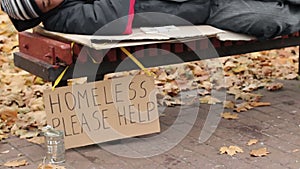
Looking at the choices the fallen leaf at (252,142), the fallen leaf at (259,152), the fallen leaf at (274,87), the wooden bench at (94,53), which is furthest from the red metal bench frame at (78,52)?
the fallen leaf at (274,87)

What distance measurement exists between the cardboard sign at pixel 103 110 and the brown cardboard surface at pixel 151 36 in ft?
0.87

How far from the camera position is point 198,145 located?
11.0 ft

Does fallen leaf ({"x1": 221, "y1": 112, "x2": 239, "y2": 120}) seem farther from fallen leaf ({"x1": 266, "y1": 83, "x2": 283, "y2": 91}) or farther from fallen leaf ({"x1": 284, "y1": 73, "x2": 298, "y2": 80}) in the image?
fallen leaf ({"x1": 284, "y1": 73, "x2": 298, "y2": 80})

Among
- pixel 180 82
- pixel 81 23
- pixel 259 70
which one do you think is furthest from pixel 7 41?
pixel 81 23

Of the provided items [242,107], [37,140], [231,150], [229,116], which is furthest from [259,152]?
[37,140]

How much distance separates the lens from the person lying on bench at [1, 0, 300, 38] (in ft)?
10.4

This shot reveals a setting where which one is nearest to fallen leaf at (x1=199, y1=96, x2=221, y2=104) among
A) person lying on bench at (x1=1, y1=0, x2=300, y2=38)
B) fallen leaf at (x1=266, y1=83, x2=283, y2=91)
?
fallen leaf at (x1=266, y1=83, x2=283, y2=91)

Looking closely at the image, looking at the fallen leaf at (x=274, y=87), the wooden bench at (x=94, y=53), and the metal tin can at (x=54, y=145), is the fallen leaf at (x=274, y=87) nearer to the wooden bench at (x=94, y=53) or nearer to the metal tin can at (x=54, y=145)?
the wooden bench at (x=94, y=53)

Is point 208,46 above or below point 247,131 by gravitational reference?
above

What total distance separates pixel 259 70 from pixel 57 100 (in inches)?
86.4

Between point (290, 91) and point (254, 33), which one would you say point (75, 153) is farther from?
point (290, 91)

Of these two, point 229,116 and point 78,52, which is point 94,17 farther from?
point 229,116

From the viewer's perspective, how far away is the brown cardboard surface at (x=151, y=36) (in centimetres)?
308

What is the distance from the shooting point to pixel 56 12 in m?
3.25
